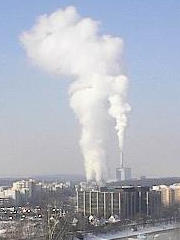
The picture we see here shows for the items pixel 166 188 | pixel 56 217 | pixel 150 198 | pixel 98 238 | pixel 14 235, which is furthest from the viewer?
pixel 166 188

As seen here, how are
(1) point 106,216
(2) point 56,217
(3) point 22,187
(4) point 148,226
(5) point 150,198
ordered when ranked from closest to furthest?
(2) point 56,217
(4) point 148,226
(1) point 106,216
(5) point 150,198
(3) point 22,187

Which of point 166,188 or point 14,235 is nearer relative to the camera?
point 14,235

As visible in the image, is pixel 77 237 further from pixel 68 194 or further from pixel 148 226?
pixel 68 194

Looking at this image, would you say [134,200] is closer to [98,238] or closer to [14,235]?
[98,238]

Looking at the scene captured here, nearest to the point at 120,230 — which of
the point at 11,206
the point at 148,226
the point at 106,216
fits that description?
the point at 148,226

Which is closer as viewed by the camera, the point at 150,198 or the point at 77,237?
the point at 77,237

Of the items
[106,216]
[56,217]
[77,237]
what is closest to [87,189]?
[106,216]
